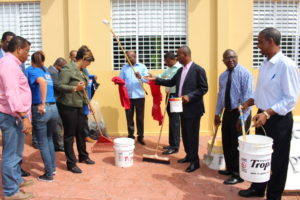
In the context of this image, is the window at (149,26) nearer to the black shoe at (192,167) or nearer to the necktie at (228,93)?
the necktie at (228,93)

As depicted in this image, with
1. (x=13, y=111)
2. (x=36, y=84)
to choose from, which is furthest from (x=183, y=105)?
(x=13, y=111)

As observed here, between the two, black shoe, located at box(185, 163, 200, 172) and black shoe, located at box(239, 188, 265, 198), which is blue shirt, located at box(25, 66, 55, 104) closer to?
black shoe, located at box(185, 163, 200, 172)

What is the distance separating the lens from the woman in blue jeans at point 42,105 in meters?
4.03

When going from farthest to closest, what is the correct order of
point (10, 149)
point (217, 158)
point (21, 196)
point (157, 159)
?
1. point (157, 159)
2. point (217, 158)
3. point (21, 196)
4. point (10, 149)

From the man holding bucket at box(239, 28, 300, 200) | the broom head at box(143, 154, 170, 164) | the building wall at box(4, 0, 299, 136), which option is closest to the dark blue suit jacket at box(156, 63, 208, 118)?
the broom head at box(143, 154, 170, 164)

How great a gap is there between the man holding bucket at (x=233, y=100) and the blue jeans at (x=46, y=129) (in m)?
2.59

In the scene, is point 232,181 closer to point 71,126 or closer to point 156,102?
point 71,126

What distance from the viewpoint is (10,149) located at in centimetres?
358

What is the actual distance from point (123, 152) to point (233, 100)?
201 cm

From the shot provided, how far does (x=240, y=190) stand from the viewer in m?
4.07

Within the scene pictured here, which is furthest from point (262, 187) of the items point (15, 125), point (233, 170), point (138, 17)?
point (138, 17)

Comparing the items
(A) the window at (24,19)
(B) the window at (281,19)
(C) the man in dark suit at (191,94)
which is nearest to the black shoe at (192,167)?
(C) the man in dark suit at (191,94)

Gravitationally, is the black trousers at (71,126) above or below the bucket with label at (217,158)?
above

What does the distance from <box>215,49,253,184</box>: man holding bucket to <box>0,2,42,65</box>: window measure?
16.3 ft
